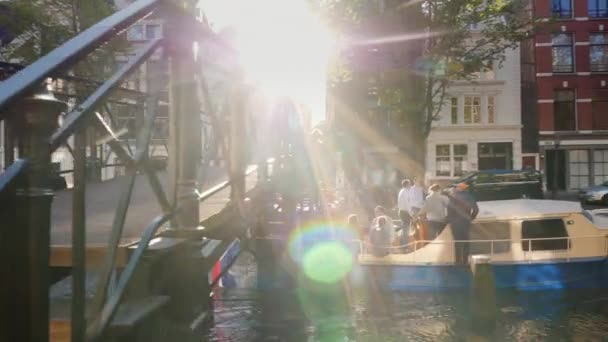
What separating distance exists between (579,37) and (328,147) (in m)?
16.5

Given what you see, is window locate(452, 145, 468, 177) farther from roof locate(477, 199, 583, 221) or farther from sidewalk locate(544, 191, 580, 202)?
roof locate(477, 199, 583, 221)


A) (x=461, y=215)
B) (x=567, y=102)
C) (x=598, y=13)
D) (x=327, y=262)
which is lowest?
(x=327, y=262)

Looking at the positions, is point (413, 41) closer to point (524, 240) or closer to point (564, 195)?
point (524, 240)

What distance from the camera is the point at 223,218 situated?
14.8 feet

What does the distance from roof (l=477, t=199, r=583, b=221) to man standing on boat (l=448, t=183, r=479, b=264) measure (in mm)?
902

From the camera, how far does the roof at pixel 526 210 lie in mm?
13228

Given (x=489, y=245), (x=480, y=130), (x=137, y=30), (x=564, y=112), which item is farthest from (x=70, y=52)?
(x=564, y=112)

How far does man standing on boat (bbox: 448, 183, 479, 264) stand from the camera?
12.1 metres

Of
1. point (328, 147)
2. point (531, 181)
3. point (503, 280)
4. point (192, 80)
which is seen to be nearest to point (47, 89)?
point (192, 80)

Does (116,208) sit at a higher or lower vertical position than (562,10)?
lower

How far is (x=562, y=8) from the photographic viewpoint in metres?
35.6

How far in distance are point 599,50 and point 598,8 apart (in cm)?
249

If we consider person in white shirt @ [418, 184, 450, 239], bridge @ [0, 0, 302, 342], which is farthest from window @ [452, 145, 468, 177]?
bridge @ [0, 0, 302, 342]

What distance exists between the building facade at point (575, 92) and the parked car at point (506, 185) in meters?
12.7
